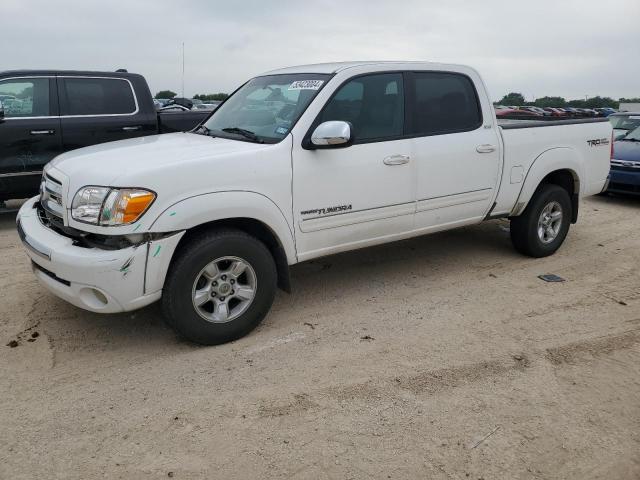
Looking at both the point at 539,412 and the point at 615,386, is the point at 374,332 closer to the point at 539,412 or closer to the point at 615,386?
the point at 539,412

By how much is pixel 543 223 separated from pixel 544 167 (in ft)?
2.05

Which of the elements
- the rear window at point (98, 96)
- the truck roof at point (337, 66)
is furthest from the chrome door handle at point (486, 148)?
the rear window at point (98, 96)

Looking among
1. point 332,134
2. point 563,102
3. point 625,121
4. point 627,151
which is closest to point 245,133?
point 332,134

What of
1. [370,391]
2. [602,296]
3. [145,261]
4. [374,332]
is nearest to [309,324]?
[374,332]

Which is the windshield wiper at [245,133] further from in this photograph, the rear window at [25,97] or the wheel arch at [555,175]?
the rear window at [25,97]

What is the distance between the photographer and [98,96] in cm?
719

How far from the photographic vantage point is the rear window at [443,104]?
453cm

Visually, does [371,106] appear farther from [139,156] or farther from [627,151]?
[627,151]

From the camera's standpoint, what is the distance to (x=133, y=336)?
3.83m

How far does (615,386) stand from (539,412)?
63 centimetres

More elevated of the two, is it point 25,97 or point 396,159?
point 25,97

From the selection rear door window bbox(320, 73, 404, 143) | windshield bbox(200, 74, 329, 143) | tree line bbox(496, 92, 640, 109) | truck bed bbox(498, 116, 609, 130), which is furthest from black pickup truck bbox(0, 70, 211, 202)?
tree line bbox(496, 92, 640, 109)

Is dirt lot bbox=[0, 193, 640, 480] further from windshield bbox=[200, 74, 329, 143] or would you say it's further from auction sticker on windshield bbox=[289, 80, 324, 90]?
auction sticker on windshield bbox=[289, 80, 324, 90]

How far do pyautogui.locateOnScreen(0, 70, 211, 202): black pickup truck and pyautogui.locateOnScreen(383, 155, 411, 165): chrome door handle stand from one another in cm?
319
